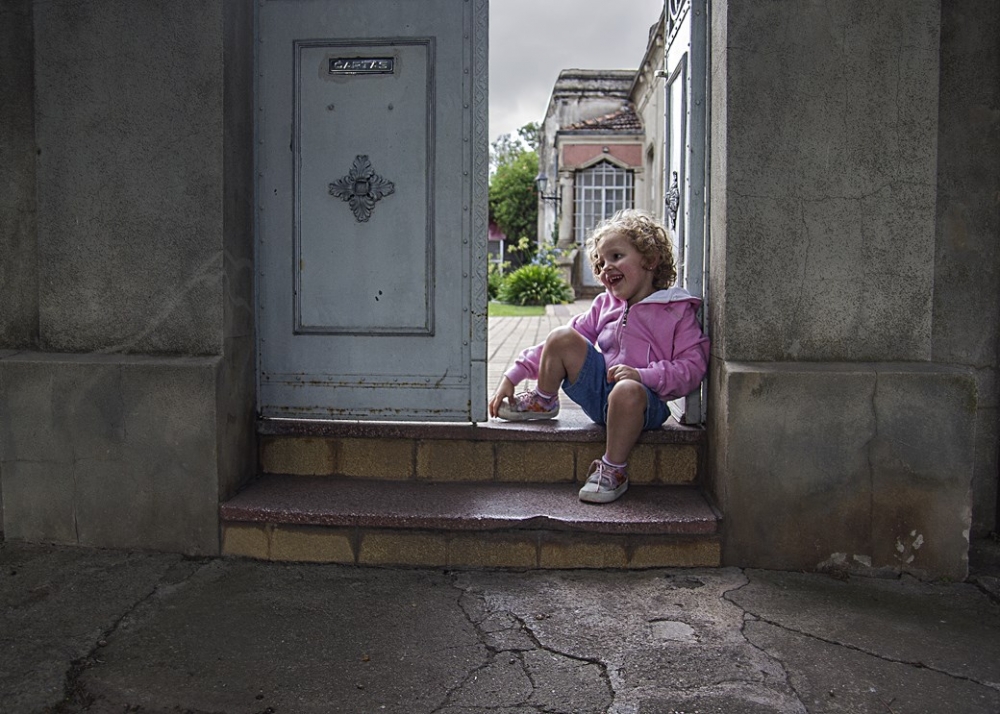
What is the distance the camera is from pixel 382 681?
101 inches

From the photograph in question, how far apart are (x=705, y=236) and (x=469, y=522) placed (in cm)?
161

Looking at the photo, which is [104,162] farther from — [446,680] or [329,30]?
[446,680]

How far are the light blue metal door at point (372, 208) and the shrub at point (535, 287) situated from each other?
15.4m

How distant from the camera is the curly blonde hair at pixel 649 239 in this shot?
3.99 m

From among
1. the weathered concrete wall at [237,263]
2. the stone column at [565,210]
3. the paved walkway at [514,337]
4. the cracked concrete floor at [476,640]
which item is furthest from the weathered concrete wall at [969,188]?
the stone column at [565,210]

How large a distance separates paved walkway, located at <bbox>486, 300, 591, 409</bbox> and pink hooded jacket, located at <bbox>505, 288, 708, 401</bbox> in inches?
33.3

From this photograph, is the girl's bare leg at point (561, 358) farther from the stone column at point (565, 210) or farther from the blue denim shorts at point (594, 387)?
the stone column at point (565, 210)

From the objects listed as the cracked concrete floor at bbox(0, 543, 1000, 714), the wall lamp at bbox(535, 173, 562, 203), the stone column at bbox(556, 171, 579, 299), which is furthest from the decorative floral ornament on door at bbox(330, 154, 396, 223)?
the stone column at bbox(556, 171, 579, 299)

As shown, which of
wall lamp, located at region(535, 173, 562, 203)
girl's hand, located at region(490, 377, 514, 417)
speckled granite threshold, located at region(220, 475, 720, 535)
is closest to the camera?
speckled granite threshold, located at region(220, 475, 720, 535)

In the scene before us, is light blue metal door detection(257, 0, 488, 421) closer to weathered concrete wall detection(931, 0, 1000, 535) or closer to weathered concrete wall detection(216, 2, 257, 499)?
weathered concrete wall detection(216, 2, 257, 499)

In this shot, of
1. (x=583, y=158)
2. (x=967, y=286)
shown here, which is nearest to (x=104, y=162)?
(x=967, y=286)

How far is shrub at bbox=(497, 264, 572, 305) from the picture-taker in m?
19.4

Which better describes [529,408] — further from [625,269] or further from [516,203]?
[516,203]

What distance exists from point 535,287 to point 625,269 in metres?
15.5
